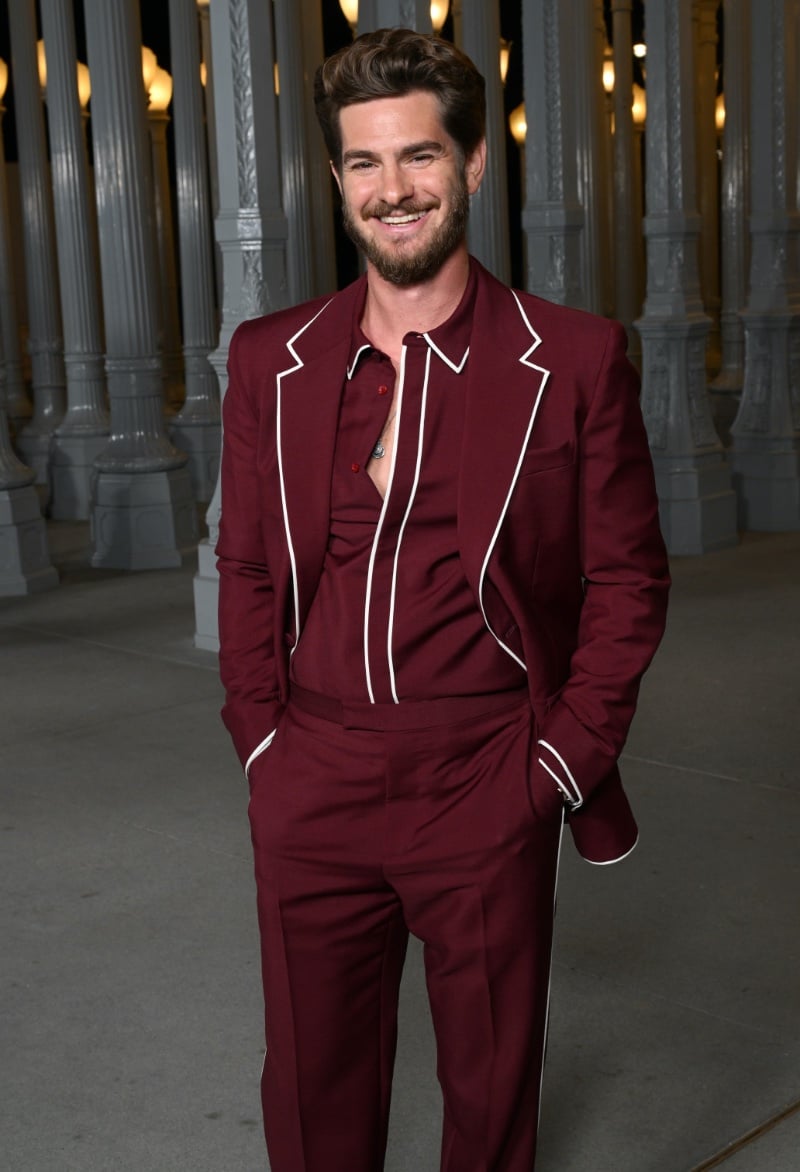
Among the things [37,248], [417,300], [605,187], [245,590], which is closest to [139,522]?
[37,248]

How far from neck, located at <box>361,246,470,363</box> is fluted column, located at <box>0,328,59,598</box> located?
25.3 ft

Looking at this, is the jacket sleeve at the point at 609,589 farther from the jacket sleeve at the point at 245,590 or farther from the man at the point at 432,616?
the jacket sleeve at the point at 245,590

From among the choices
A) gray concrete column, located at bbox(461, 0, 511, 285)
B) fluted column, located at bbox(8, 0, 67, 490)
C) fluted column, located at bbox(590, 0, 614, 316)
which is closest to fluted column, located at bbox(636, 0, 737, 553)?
gray concrete column, located at bbox(461, 0, 511, 285)

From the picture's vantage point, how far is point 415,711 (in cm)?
242

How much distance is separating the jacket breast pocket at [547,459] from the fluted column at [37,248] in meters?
11.7

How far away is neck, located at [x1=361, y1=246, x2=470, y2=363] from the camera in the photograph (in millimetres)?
2428

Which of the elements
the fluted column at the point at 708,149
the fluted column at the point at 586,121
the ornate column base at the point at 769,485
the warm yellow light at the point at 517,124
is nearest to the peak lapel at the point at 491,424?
the fluted column at the point at 586,121

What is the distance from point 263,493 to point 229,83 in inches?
217

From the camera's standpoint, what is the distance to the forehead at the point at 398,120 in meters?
2.32

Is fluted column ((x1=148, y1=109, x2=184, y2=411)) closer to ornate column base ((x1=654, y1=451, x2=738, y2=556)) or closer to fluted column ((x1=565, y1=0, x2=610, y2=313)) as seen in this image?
fluted column ((x1=565, y1=0, x2=610, y2=313))

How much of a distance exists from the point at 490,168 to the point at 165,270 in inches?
320

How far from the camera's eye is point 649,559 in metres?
2.52

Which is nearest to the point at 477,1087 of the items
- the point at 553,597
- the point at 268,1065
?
the point at 268,1065

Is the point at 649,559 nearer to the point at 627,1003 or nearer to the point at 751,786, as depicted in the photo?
the point at 627,1003
